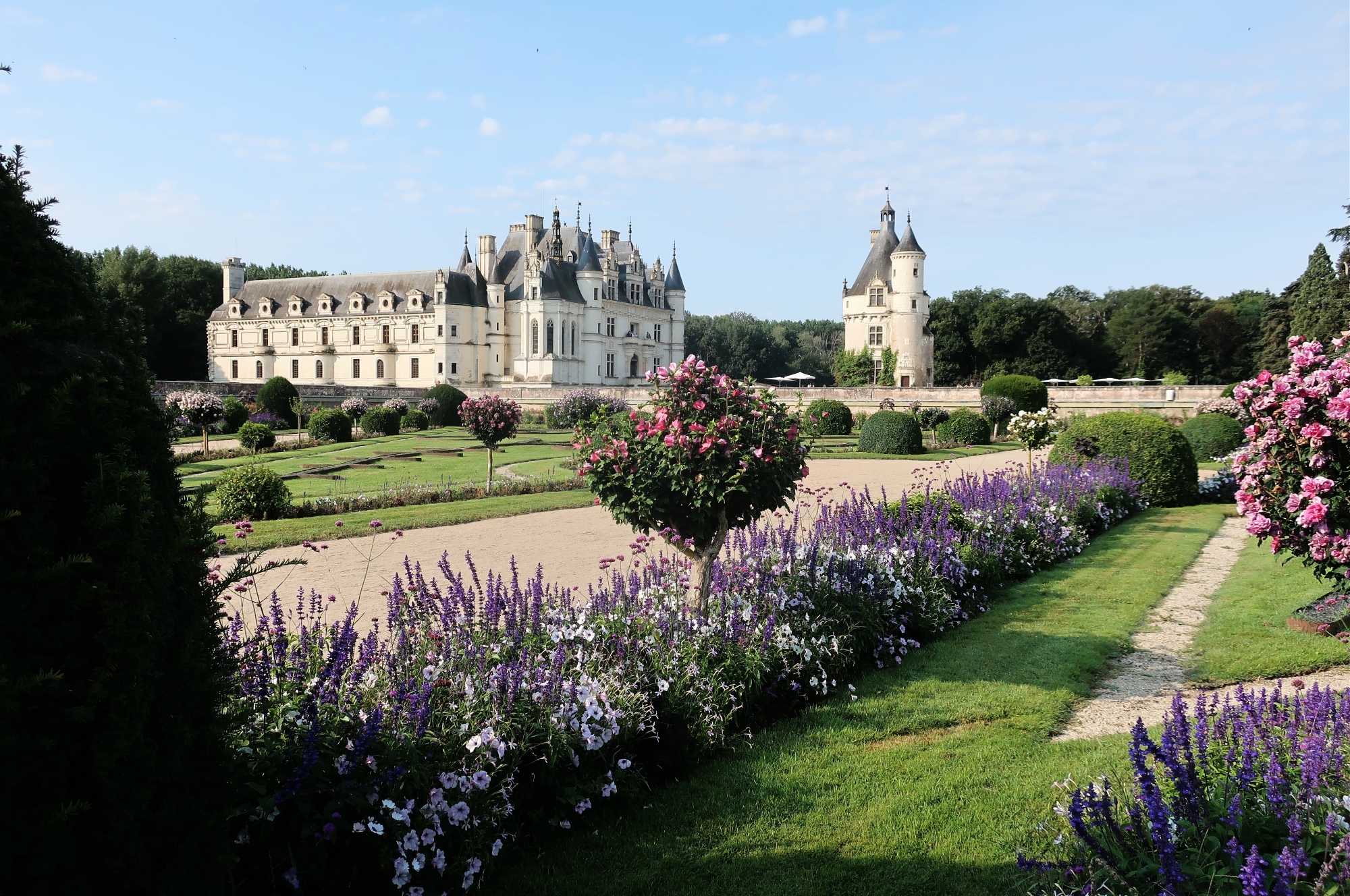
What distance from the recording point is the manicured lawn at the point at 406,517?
10211 mm

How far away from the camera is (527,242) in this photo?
59.2 m

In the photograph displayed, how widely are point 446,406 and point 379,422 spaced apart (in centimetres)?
547

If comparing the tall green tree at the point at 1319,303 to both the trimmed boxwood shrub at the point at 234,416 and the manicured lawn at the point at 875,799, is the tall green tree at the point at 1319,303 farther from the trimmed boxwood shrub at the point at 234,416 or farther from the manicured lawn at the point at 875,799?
the trimmed boxwood shrub at the point at 234,416

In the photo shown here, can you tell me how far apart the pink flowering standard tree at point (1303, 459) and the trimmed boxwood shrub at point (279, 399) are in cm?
2949

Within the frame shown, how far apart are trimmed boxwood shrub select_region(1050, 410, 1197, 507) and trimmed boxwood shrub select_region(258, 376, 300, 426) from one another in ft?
83.8

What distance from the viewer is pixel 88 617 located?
1752mm

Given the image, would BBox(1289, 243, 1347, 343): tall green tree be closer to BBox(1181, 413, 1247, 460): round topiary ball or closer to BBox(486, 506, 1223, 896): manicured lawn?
BBox(1181, 413, 1247, 460): round topiary ball

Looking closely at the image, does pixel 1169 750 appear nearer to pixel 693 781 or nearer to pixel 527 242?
pixel 693 781

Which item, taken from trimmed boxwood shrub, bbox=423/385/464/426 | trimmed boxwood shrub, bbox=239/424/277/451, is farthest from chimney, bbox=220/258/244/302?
trimmed boxwood shrub, bbox=239/424/277/451

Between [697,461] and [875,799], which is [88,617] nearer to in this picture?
[875,799]

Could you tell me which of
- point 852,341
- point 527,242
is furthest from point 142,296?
point 852,341

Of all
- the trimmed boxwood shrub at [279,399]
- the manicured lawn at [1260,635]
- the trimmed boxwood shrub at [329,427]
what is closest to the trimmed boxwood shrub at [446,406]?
the trimmed boxwood shrub at [279,399]

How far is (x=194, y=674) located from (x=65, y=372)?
0.68 metres

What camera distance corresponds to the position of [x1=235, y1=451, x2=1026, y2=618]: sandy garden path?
301 inches
